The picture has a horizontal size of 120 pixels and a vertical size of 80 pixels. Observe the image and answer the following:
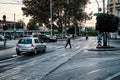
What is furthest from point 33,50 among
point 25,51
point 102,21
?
point 102,21

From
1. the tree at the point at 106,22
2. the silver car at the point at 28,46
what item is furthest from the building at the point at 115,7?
the silver car at the point at 28,46

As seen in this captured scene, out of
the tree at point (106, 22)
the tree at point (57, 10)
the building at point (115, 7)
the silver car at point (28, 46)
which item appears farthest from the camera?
the tree at point (57, 10)

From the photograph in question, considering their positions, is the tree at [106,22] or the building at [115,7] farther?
the building at [115,7]

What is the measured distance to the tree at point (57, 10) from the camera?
294ft

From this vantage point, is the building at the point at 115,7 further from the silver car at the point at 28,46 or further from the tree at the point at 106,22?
the silver car at the point at 28,46

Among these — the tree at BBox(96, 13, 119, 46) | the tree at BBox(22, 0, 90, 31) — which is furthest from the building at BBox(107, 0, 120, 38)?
the tree at BBox(96, 13, 119, 46)

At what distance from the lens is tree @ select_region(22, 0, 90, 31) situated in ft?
294

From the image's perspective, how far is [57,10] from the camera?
295 ft

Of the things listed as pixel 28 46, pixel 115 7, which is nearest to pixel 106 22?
pixel 28 46

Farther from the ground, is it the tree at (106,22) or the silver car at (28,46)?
the tree at (106,22)

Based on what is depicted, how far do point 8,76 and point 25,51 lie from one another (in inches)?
611

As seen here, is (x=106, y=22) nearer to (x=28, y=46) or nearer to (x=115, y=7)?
(x=28, y=46)

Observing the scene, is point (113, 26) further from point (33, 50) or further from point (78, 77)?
point (78, 77)

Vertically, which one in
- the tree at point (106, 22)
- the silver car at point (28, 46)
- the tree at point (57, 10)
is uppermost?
the tree at point (57, 10)
